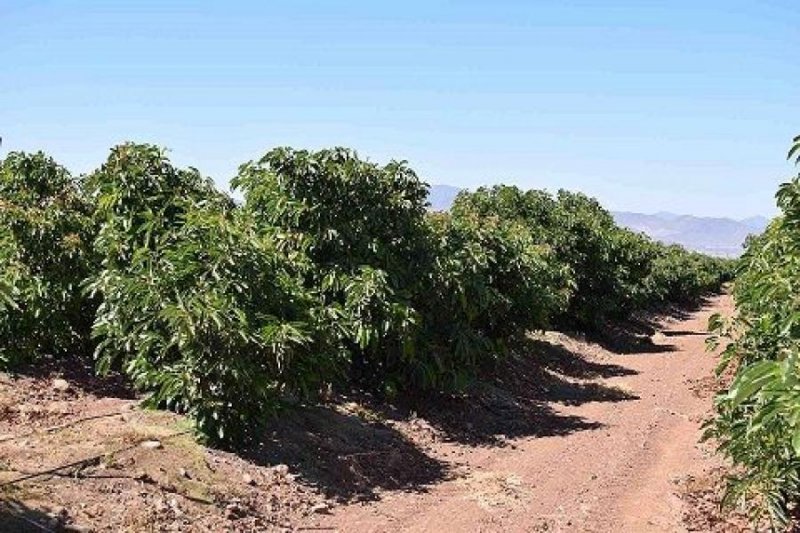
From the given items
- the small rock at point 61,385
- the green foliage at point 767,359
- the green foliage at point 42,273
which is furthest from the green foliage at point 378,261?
the green foliage at point 767,359

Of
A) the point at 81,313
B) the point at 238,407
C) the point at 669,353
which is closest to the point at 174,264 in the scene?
the point at 238,407

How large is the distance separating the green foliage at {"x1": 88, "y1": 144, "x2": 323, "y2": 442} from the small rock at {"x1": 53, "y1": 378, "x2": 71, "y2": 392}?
1353mm

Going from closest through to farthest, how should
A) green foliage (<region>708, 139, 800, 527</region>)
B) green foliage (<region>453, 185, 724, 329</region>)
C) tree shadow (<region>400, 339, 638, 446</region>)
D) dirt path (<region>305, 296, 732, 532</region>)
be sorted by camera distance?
green foliage (<region>708, 139, 800, 527</region>) → dirt path (<region>305, 296, 732, 532</region>) → tree shadow (<region>400, 339, 638, 446</region>) → green foliage (<region>453, 185, 724, 329</region>)

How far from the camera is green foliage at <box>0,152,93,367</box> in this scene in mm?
11469

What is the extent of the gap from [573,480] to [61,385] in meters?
8.62

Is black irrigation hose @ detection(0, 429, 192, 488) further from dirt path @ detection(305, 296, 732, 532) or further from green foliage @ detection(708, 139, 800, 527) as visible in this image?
green foliage @ detection(708, 139, 800, 527)

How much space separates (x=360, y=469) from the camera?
444 inches

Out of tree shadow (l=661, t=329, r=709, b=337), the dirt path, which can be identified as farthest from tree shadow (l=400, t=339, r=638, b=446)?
tree shadow (l=661, t=329, r=709, b=337)

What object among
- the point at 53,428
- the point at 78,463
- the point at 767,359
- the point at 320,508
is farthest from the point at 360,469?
the point at 767,359

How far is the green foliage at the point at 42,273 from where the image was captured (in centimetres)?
1147

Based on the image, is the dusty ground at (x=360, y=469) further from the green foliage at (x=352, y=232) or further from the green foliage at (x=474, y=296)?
the green foliage at (x=352, y=232)

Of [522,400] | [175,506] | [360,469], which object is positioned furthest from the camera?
[522,400]

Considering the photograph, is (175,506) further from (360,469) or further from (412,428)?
(412,428)

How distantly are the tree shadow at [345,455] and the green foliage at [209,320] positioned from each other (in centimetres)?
97
